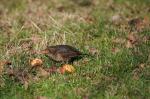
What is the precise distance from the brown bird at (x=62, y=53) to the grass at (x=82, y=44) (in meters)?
0.11

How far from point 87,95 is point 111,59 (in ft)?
2.73

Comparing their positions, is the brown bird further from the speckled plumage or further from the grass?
the grass

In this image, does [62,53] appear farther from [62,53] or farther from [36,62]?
[36,62]

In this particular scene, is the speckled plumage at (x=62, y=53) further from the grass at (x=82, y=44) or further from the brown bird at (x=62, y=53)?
the grass at (x=82, y=44)

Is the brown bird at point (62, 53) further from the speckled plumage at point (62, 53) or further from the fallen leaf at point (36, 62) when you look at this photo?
the fallen leaf at point (36, 62)

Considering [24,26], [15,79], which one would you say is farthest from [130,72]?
[24,26]

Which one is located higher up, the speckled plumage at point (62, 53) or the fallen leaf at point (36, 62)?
the speckled plumage at point (62, 53)

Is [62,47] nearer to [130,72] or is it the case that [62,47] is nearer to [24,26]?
[130,72]

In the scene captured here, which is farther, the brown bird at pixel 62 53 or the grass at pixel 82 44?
the brown bird at pixel 62 53

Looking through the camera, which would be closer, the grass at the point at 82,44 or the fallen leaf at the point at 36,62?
the grass at the point at 82,44

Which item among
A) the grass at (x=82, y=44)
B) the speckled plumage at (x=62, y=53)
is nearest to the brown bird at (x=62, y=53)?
the speckled plumage at (x=62, y=53)

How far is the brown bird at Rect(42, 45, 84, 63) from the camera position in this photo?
4.98 metres

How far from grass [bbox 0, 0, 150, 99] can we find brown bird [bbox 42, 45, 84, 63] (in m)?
0.11

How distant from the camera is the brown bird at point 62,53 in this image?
16.4ft
